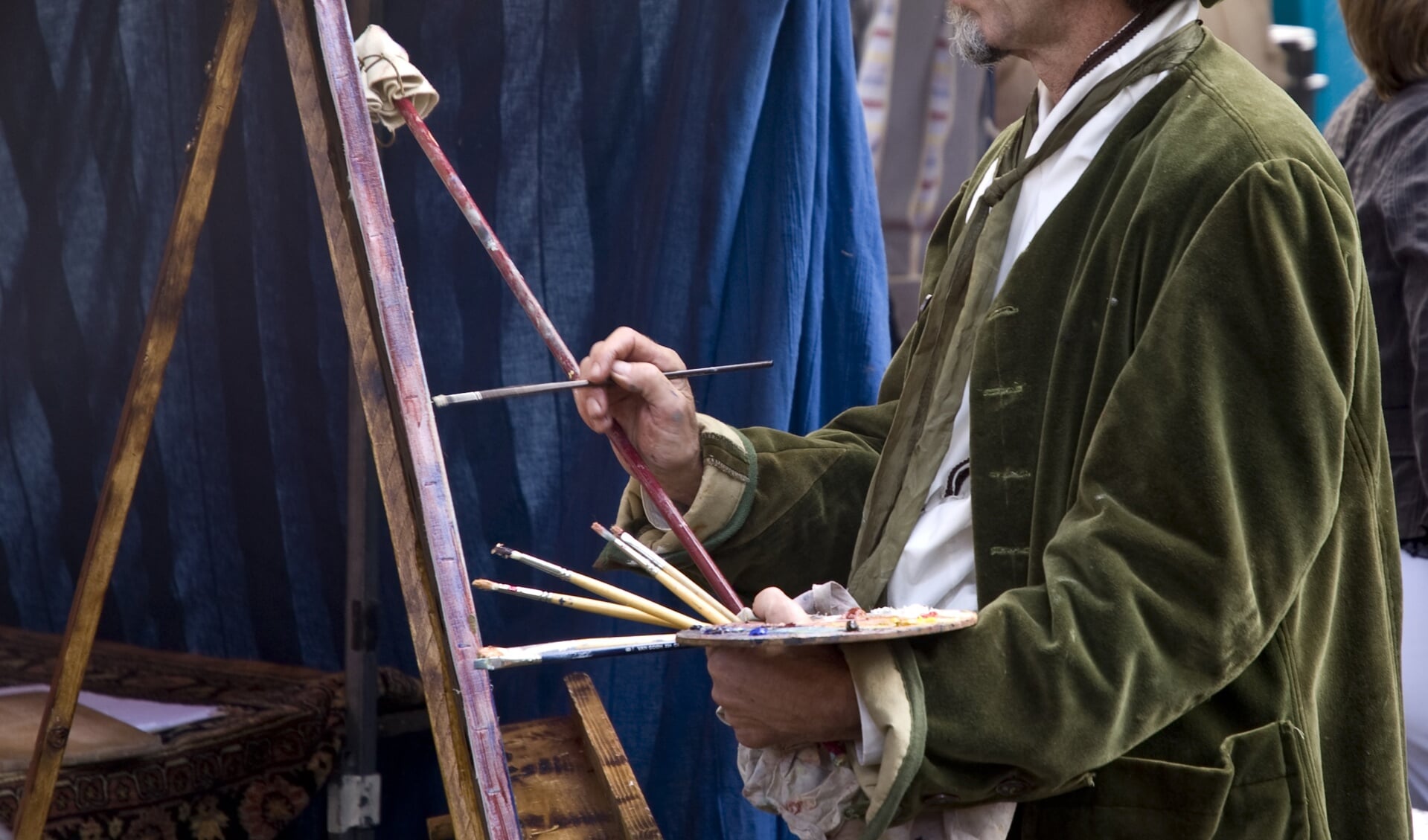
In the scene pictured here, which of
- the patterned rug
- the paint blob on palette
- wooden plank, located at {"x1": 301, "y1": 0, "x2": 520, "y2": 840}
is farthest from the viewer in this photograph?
the patterned rug

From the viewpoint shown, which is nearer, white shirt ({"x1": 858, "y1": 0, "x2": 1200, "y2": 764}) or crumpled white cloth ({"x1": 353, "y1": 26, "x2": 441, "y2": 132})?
white shirt ({"x1": 858, "y1": 0, "x2": 1200, "y2": 764})

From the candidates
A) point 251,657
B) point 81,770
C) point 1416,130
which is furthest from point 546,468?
point 1416,130

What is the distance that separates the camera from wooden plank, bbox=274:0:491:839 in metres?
1.26

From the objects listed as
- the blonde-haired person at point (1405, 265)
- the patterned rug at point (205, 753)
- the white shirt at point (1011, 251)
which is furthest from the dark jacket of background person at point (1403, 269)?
the patterned rug at point (205, 753)

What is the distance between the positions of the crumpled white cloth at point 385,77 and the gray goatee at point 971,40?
2.02 feet

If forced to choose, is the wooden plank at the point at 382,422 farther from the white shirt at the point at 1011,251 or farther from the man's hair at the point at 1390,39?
the man's hair at the point at 1390,39

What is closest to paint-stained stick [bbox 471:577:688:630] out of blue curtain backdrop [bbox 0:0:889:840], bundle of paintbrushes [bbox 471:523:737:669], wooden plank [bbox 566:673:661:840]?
bundle of paintbrushes [bbox 471:523:737:669]

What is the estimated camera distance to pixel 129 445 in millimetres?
1643

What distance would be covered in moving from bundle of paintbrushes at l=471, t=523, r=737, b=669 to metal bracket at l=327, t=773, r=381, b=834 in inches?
42.6

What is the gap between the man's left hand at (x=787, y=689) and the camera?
103 centimetres

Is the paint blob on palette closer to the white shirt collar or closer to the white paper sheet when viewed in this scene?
the white shirt collar

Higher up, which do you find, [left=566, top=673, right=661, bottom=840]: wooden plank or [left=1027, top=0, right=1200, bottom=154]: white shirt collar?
[left=1027, top=0, right=1200, bottom=154]: white shirt collar

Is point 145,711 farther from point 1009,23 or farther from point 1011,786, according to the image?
point 1009,23

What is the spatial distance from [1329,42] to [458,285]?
261 cm
